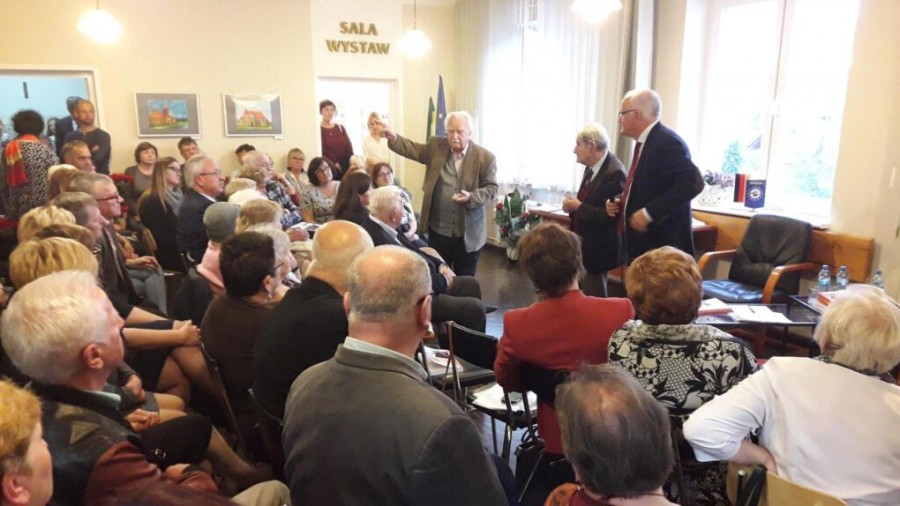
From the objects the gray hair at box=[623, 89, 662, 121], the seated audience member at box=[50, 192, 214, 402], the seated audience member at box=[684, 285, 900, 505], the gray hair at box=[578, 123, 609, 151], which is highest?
the gray hair at box=[623, 89, 662, 121]

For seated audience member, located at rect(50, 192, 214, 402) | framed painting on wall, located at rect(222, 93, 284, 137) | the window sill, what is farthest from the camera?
framed painting on wall, located at rect(222, 93, 284, 137)

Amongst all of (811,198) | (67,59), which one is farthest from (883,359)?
(67,59)

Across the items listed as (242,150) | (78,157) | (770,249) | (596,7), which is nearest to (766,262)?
(770,249)

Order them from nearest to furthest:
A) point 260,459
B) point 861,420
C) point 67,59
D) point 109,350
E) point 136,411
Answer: point 861,420
point 109,350
point 136,411
point 260,459
point 67,59

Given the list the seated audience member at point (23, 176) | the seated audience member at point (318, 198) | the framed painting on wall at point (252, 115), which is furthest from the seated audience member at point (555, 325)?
the framed painting on wall at point (252, 115)

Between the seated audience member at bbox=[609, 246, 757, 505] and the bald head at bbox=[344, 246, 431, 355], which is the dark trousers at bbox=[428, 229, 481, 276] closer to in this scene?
the seated audience member at bbox=[609, 246, 757, 505]

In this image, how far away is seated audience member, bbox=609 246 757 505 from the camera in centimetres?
170

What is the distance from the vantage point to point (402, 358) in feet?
4.38

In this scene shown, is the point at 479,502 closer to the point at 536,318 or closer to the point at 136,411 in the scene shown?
the point at 536,318

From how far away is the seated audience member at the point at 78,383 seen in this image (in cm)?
142

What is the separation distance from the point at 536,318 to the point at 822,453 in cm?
87

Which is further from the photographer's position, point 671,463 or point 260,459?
point 260,459

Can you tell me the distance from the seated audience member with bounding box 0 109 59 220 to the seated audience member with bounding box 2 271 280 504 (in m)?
3.42

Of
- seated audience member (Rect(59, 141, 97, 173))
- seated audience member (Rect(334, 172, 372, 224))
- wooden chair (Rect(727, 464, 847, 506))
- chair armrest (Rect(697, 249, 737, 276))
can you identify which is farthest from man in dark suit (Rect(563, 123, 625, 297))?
seated audience member (Rect(59, 141, 97, 173))
